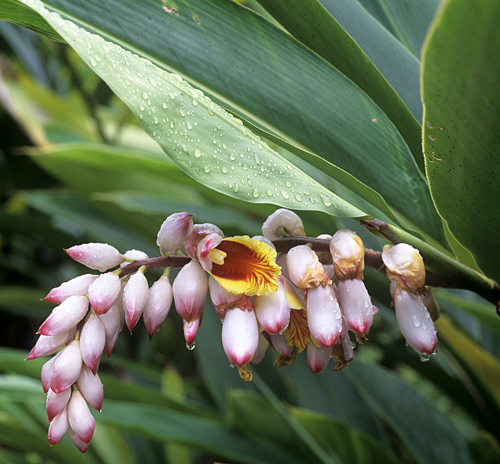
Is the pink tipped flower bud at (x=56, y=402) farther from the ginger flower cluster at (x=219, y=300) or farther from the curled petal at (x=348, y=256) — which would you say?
the curled petal at (x=348, y=256)

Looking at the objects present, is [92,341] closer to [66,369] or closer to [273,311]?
[66,369]

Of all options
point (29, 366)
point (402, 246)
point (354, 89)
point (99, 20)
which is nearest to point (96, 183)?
point (29, 366)

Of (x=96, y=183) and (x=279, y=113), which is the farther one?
(x=96, y=183)

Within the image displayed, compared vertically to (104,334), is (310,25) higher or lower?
higher

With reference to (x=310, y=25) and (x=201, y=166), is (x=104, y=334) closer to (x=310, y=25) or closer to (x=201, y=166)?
(x=201, y=166)

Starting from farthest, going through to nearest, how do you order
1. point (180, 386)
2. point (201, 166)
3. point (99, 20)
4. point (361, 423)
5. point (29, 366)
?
1. point (180, 386)
2. point (361, 423)
3. point (29, 366)
4. point (99, 20)
5. point (201, 166)

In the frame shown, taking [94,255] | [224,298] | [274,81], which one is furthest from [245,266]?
[274,81]

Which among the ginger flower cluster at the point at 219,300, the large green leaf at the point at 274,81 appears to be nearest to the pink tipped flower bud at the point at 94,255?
the ginger flower cluster at the point at 219,300

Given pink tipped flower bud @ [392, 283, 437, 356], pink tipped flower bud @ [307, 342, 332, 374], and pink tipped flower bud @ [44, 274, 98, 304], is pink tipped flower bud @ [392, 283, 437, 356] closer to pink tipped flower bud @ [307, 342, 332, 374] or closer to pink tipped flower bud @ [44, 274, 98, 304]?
pink tipped flower bud @ [307, 342, 332, 374]
